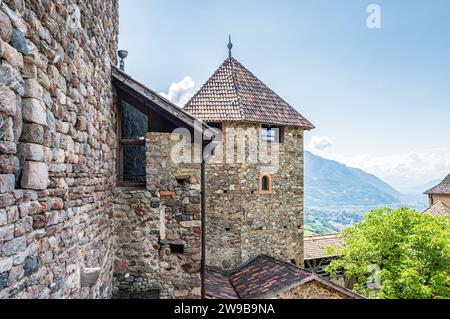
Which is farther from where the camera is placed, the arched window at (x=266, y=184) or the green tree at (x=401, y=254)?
the arched window at (x=266, y=184)

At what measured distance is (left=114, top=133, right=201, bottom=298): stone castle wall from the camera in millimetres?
5039

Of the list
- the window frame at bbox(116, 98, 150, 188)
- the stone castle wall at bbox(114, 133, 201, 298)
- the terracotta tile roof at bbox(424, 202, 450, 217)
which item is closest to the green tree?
the stone castle wall at bbox(114, 133, 201, 298)

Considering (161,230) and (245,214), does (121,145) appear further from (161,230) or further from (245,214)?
(245,214)

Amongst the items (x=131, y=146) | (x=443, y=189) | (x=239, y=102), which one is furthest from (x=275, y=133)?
(x=443, y=189)

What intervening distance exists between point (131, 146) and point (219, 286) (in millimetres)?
5243

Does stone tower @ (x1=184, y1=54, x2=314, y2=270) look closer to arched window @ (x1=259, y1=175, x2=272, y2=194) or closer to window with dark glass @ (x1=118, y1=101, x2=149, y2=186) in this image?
arched window @ (x1=259, y1=175, x2=272, y2=194)

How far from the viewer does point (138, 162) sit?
20.5ft

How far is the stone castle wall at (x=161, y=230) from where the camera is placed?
16.5 ft

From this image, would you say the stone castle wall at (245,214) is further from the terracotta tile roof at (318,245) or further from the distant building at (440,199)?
the distant building at (440,199)

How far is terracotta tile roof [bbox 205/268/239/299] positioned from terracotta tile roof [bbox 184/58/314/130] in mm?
4884

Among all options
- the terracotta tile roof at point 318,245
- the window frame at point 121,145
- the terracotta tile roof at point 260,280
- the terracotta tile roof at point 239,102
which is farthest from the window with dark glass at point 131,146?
the terracotta tile roof at point 318,245

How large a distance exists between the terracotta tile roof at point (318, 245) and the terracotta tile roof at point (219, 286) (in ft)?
20.2
